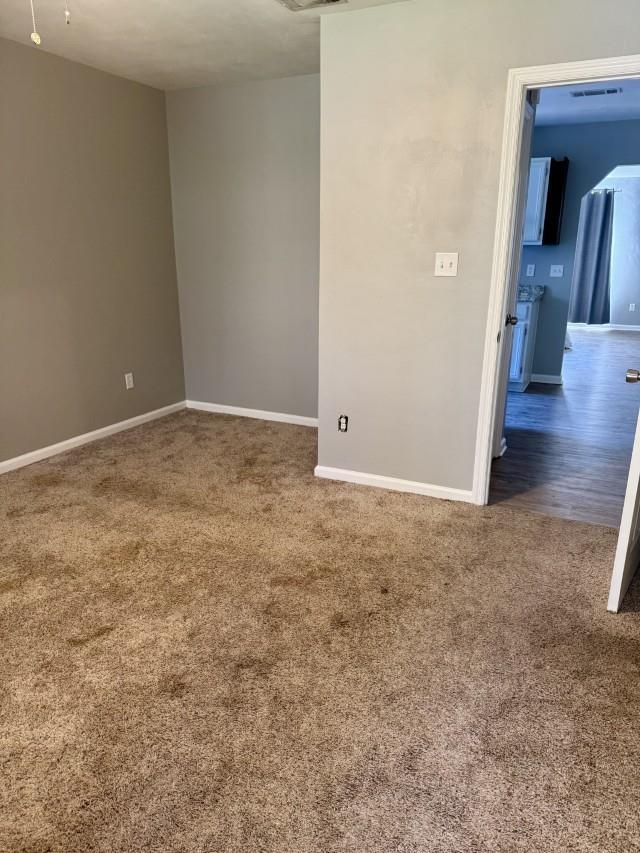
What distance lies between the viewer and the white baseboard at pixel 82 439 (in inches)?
145

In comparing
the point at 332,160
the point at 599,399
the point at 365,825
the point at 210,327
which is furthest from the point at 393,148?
the point at 599,399

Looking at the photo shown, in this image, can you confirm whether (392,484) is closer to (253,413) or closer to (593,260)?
(253,413)

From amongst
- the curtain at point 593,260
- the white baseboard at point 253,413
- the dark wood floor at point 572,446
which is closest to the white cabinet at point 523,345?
the dark wood floor at point 572,446

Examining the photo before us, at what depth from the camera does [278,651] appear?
2.05 meters

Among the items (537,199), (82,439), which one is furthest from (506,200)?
(537,199)

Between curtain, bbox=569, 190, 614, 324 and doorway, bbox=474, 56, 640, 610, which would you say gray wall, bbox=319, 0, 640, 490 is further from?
curtain, bbox=569, 190, 614, 324

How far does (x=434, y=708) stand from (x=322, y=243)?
94.3 inches

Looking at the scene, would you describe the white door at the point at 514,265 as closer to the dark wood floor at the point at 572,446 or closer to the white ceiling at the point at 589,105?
the dark wood floor at the point at 572,446

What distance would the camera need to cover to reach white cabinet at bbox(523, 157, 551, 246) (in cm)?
561

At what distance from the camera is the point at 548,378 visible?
6.18m

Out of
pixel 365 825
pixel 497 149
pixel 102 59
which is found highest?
pixel 102 59

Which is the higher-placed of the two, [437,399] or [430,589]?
[437,399]

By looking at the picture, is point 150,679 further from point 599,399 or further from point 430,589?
point 599,399

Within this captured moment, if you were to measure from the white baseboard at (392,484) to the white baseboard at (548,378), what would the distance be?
3436 mm
